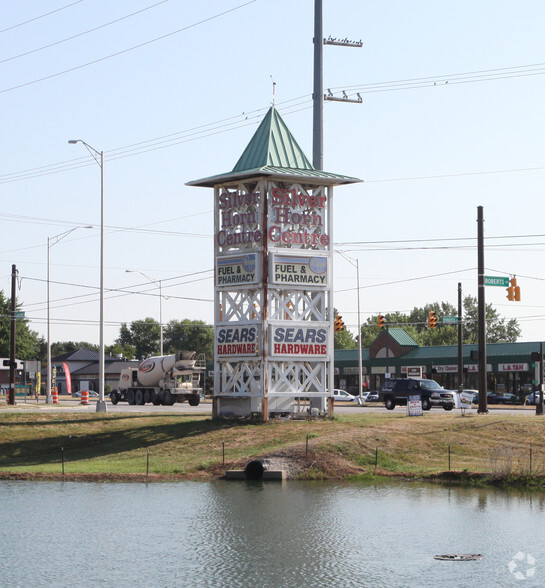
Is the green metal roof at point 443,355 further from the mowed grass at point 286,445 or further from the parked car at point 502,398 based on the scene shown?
the mowed grass at point 286,445

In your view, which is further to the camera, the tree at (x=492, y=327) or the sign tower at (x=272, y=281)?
the tree at (x=492, y=327)

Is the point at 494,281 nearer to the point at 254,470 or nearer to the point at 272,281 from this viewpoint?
the point at 272,281

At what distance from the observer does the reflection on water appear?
23406mm

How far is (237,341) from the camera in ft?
163

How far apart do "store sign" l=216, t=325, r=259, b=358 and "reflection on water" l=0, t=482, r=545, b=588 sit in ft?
39.6

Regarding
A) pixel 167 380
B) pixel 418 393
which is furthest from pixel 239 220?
pixel 167 380

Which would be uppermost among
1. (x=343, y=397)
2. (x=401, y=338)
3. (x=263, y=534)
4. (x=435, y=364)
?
(x=401, y=338)

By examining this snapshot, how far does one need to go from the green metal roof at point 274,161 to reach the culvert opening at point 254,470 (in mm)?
15243

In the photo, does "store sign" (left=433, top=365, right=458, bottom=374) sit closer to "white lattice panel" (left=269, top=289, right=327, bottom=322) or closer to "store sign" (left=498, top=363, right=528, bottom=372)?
"store sign" (left=498, top=363, right=528, bottom=372)

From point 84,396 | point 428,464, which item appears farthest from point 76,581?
point 84,396

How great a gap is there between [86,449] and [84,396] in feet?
103

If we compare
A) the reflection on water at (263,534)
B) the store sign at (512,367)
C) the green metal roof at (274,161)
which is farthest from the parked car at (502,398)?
the reflection on water at (263,534)

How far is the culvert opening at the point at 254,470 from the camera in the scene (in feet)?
129

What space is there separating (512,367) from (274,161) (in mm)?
57385
